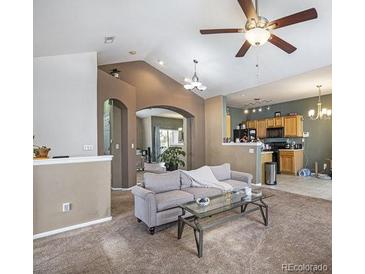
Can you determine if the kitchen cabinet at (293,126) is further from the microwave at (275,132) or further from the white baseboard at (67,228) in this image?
the white baseboard at (67,228)

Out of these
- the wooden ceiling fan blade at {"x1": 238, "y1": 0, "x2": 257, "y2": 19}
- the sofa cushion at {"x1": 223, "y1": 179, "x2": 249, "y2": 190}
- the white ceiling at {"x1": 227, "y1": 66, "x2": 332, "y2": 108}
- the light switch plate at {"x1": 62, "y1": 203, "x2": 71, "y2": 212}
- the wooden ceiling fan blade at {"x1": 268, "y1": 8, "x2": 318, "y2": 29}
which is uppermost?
the wooden ceiling fan blade at {"x1": 238, "y1": 0, "x2": 257, "y2": 19}

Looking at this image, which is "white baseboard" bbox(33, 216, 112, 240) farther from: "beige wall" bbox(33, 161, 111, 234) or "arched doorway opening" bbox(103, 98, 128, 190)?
"arched doorway opening" bbox(103, 98, 128, 190)

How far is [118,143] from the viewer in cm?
555

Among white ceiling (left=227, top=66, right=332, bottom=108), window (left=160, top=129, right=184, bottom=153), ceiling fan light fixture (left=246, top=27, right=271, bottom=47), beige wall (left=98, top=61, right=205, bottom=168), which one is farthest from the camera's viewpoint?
window (left=160, top=129, right=184, bottom=153)

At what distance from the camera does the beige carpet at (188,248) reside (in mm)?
2059

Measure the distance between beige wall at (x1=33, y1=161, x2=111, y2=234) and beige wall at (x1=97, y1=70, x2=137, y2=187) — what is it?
154 centimetres

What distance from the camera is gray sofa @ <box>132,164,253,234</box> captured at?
2791 millimetres

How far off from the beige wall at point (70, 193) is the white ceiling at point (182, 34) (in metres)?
2.03

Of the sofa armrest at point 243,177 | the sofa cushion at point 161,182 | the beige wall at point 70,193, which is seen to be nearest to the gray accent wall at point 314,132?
the sofa armrest at point 243,177

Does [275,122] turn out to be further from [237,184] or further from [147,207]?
[147,207]

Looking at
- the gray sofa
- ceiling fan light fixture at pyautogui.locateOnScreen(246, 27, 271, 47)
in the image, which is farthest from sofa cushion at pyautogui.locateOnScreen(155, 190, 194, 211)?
ceiling fan light fixture at pyautogui.locateOnScreen(246, 27, 271, 47)
